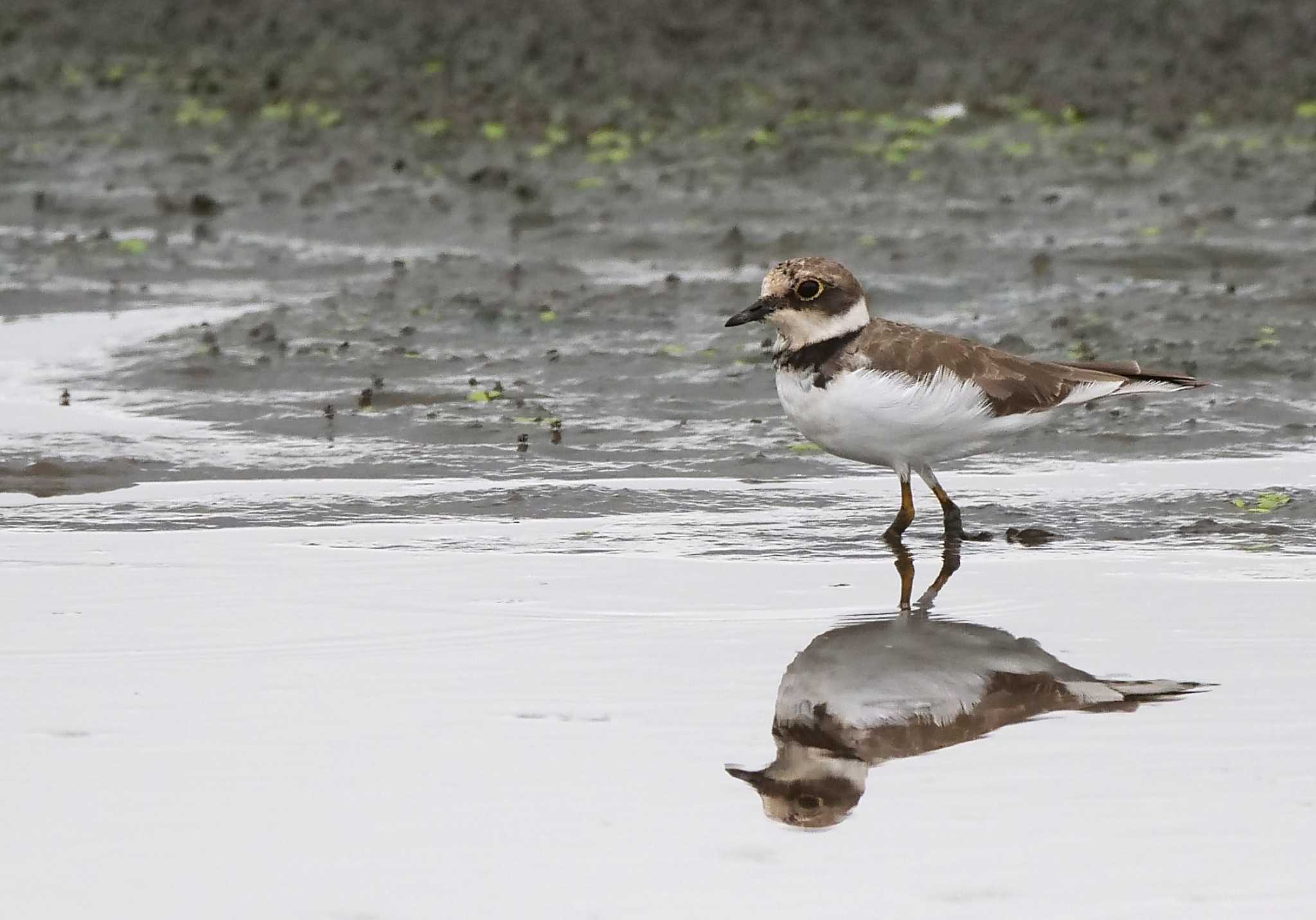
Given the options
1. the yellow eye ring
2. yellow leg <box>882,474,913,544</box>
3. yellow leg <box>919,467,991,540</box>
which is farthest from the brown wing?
yellow leg <box>882,474,913,544</box>

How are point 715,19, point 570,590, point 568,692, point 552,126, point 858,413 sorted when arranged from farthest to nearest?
1. point 715,19
2. point 552,126
3. point 858,413
4. point 570,590
5. point 568,692

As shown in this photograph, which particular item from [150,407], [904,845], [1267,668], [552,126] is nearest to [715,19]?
[552,126]

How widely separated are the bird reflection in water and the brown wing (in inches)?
61.2

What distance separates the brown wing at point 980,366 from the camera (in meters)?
9.21

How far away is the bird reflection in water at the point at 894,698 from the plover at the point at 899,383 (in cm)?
A: 139

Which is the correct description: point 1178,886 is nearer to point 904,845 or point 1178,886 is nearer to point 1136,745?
point 904,845

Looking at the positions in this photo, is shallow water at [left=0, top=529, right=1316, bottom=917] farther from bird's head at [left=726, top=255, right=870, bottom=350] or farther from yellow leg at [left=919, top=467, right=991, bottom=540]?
bird's head at [left=726, top=255, right=870, bottom=350]

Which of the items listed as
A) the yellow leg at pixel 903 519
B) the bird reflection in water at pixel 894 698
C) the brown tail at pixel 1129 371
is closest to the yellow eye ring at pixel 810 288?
the yellow leg at pixel 903 519

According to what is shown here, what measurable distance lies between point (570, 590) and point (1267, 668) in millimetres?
2703

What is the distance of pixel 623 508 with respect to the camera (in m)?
10.1

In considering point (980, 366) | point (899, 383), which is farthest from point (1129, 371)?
point (899, 383)

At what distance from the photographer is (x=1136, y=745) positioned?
6.34 meters

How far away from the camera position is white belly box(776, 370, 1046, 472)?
9125 millimetres

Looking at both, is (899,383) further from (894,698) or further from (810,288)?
(894,698)
